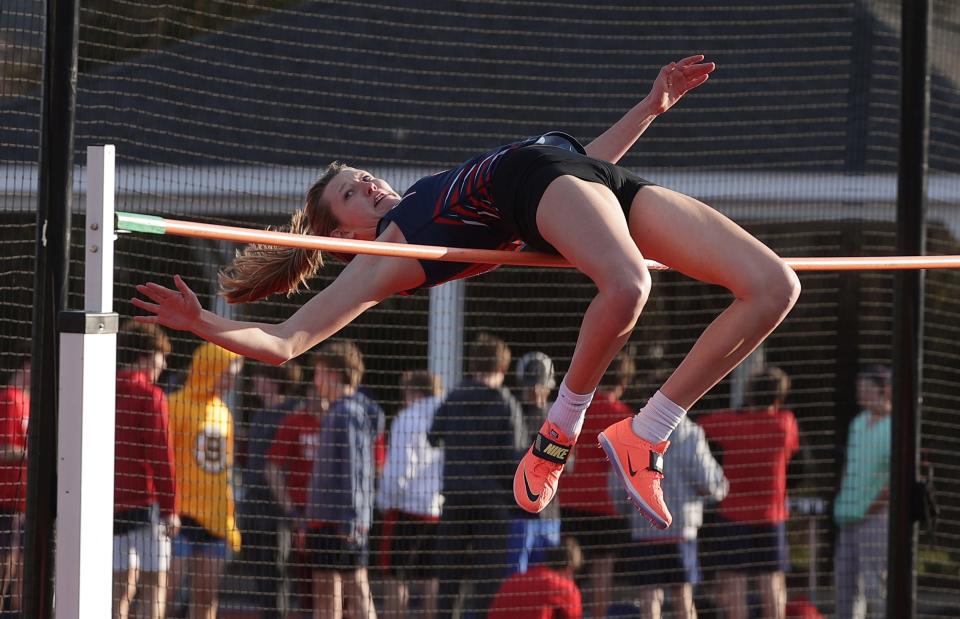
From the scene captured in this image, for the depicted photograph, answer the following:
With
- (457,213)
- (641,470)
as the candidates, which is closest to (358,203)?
(457,213)

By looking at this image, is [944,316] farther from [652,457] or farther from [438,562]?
[652,457]

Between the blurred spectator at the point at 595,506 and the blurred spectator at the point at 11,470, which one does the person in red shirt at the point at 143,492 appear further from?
the blurred spectator at the point at 595,506

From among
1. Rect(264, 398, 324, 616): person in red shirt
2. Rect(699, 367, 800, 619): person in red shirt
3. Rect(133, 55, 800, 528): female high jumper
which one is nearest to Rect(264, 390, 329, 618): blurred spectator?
Rect(264, 398, 324, 616): person in red shirt

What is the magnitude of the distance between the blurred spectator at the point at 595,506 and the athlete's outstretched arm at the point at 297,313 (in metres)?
2.41

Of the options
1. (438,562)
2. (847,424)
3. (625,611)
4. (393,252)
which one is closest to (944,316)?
(847,424)

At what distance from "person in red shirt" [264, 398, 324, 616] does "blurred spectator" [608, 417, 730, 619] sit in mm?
1409

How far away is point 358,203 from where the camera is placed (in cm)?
376

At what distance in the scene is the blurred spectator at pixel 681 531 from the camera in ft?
18.6

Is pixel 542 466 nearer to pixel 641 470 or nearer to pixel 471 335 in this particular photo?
pixel 641 470

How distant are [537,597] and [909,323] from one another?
1.89m

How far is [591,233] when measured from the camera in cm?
297

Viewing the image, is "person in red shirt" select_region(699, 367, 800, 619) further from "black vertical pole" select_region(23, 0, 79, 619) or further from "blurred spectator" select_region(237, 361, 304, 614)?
"black vertical pole" select_region(23, 0, 79, 619)

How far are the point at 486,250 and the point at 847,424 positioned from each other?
146 inches

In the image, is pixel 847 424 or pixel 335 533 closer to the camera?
pixel 335 533
